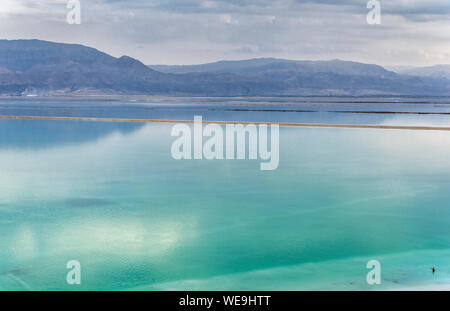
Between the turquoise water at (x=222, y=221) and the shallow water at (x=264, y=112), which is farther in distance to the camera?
the shallow water at (x=264, y=112)

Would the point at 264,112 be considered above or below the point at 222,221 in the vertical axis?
above

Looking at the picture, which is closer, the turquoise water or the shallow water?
the turquoise water

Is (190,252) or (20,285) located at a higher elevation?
(190,252)

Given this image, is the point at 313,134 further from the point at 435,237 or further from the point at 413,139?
the point at 435,237

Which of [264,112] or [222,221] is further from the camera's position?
[264,112]

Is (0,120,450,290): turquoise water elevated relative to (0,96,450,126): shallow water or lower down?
lower down

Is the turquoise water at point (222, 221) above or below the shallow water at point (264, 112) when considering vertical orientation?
below
